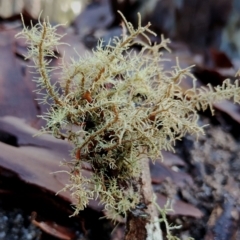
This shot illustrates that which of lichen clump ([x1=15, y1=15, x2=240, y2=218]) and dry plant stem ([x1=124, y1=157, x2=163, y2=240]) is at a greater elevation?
lichen clump ([x1=15, y1=15, x2=240, y2=218])

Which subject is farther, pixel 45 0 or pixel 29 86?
pixel 45 0

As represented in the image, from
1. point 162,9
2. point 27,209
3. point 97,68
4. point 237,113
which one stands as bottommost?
point 27,209

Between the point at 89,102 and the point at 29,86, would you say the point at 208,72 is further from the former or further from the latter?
the point at 89,102

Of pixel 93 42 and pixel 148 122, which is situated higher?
pixel 93 42

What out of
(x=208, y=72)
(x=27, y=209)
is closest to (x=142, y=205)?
(x=27, y=209)

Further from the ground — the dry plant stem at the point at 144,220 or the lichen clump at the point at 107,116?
the lichen clump at the point at 107,116

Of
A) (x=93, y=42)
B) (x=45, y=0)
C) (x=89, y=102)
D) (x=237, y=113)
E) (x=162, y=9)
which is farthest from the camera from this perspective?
(x=45, y=0)

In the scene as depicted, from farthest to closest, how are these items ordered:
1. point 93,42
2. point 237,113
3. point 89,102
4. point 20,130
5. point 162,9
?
point 162,9 → point 93,42 → point 237,113 → point 20,130 → point 89,102

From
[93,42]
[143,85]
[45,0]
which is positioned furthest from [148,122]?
[45,0]
